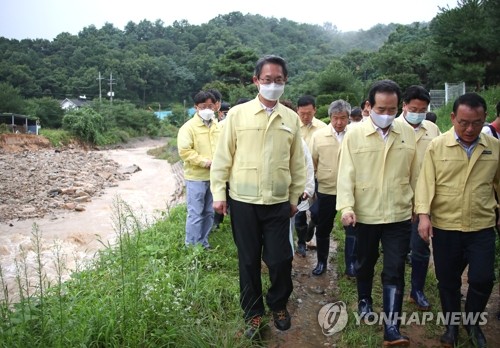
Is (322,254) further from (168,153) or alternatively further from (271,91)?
(168,153)

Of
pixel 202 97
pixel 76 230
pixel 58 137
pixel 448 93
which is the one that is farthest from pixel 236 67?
pixel 202 97

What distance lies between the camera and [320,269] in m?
4.52

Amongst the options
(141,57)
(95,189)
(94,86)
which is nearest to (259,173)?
(95,189)

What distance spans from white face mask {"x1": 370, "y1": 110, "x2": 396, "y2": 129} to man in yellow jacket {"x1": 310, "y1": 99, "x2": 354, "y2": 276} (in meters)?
1.31

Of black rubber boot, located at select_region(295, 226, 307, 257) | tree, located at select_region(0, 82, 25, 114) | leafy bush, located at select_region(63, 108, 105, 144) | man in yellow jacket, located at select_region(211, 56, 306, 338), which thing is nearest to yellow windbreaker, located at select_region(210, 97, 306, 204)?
man in yellow jacket, located at select_region(211, 56, 306, 338)

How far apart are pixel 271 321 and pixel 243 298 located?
1.60 ft

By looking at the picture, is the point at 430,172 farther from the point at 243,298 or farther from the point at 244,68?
the point at 244,68

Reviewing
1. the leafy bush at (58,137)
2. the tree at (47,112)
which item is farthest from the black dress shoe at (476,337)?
the tree at (47,112)

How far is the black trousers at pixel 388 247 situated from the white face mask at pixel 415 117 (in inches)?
40.6

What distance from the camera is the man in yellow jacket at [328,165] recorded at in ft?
14.2

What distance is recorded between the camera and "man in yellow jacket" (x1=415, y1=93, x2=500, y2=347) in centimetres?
275

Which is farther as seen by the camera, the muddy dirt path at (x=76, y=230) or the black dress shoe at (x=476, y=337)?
the muddy dirt path at (x=76, y=230)

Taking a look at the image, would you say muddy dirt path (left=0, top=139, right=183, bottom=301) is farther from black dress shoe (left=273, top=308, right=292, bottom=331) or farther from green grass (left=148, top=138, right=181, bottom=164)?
green grass (left=148, top=138, right=181, bottom=164)

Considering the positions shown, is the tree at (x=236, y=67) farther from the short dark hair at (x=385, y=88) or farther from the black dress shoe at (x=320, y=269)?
the short dark hair at (x=385, y=88)
